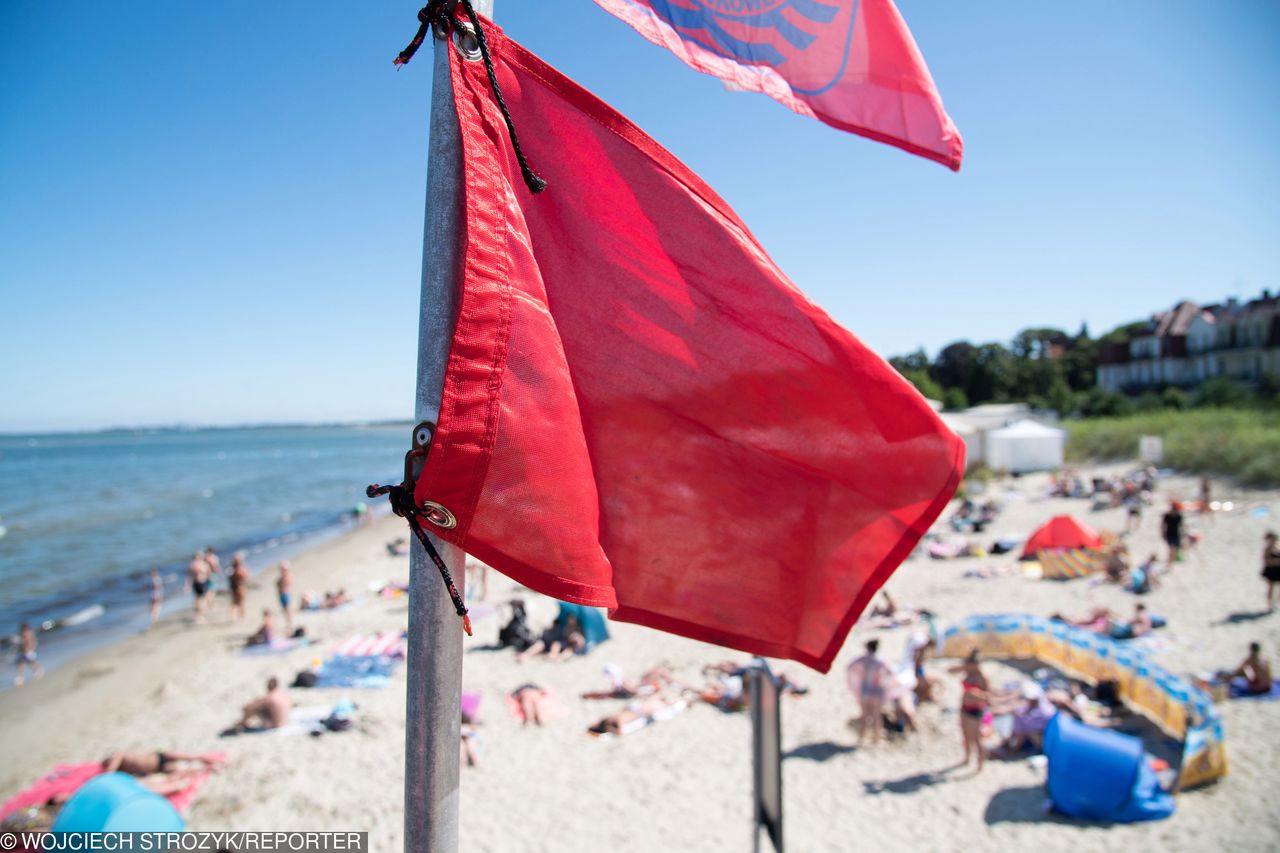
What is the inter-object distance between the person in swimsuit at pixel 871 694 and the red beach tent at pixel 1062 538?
9633 mm

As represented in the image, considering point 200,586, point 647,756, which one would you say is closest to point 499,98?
point 647,756

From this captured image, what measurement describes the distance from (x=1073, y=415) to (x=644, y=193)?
5483 centimetres

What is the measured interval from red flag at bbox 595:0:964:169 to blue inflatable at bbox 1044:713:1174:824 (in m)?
7.52

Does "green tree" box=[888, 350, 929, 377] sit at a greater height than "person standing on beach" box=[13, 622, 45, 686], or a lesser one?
greater

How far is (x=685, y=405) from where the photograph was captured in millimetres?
2051

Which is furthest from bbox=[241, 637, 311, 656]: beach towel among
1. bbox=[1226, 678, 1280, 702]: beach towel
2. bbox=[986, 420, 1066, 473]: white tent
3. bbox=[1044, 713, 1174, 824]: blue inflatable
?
bbox=[986, 420, 1066, 473]: white tent

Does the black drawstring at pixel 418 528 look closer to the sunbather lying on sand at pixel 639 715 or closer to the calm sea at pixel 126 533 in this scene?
the sunbather lying on sand at pixel 639 715

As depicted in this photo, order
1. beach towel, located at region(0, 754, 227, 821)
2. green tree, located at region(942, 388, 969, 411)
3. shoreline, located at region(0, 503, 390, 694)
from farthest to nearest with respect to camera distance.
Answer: green tree, located at region(942, 388, 969, 411), shoreline, located at region(0, 503, 390, 694), beach towel, located at region(0, 754, 227, 821)

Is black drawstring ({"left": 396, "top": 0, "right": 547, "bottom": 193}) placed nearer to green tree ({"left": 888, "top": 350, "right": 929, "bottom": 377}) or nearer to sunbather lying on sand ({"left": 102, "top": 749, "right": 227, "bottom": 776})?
sunbather lying on sand ({"left": 102, "top": 749, "right": 227, "bottom": 776})

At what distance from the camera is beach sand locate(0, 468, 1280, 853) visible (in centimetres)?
716

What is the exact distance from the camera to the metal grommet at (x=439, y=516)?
53.3 inches

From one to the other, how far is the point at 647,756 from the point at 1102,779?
522 cm

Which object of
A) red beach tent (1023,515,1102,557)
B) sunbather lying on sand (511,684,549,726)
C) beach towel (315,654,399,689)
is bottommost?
beach towel (315,654,399,689)

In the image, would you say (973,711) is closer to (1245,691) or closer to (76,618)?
(1245,691)
